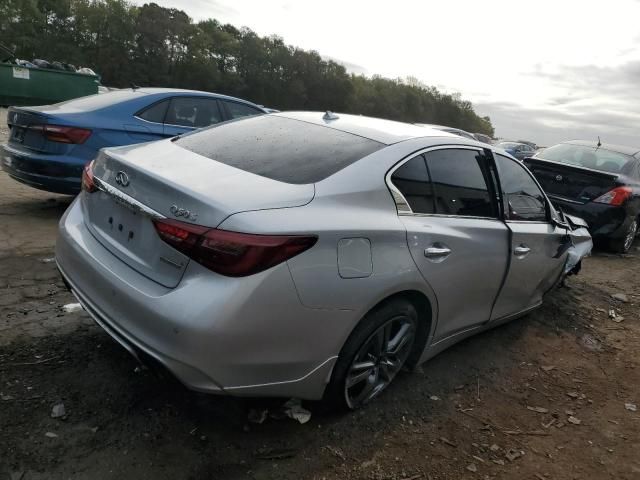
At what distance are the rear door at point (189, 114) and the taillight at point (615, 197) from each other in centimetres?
523

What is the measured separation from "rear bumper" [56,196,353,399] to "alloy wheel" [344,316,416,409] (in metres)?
0.25

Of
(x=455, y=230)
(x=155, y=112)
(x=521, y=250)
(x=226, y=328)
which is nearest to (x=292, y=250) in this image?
(x=226, y=328)

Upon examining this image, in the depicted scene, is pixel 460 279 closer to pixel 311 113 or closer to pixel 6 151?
pixel 311 113

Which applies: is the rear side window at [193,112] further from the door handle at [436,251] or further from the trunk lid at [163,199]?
the door handle at [436,251]

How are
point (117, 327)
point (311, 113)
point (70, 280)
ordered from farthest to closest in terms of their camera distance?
point (311, 113) → point (70, 280) → point (117, 327)

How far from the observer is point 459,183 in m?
3.16

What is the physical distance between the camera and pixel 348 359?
2496 mm

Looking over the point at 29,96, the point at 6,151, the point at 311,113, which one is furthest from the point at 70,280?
the point at 29,96

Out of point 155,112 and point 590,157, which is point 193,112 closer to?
point 155,112

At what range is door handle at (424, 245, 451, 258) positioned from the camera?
8.89ft

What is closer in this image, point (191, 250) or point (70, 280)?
point (191, 250)

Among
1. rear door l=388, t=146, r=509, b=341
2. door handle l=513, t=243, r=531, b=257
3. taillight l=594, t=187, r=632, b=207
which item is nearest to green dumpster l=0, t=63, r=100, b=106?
taillight l=594, t=187, r=632, b=207

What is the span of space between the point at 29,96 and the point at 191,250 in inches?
667

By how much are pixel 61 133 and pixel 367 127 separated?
3.45 meters
